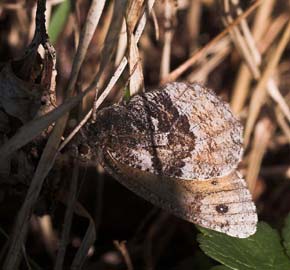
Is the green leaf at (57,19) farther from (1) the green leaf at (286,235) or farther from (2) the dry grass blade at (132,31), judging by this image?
(1) the green leaf at (286,235)

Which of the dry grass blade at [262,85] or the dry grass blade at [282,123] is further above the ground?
the dry grass blade at [262,85]

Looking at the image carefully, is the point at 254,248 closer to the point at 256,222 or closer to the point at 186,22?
the point at 256,222

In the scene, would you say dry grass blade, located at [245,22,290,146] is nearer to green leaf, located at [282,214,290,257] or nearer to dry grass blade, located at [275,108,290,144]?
dry grass blade, located at [275,108,290,144]

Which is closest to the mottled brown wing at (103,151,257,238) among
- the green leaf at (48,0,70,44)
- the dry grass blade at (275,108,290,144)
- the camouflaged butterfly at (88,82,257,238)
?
the camouflaged butterfly at (88,82,257,238)

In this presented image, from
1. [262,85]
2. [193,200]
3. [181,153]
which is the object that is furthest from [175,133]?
[262,85]

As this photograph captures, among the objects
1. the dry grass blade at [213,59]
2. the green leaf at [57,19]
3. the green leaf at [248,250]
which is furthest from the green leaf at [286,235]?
the dry grass blade at [213,59]

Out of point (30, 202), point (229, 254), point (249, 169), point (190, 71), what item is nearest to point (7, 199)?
point (30, 202)

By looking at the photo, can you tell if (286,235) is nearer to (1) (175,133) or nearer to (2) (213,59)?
(1) (175,133)
